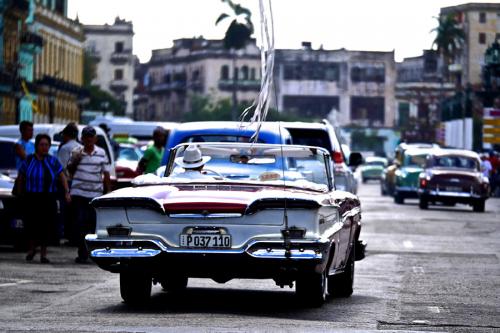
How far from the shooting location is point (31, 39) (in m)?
94.9

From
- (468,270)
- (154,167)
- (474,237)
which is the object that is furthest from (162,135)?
(474,237)

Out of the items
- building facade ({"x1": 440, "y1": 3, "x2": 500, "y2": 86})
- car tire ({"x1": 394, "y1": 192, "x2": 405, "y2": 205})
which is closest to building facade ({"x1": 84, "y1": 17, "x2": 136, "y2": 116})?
building facade ({"x1": 440, "y1": 3, "x2": 500, "y2": 86})

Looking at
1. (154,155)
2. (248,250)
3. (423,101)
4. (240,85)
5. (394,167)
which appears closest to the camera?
(248,250)

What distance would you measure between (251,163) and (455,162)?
34306 mm

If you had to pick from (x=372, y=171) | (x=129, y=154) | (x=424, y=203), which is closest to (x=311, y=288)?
(x=129, y=154)

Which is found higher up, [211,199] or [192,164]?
[192,164]

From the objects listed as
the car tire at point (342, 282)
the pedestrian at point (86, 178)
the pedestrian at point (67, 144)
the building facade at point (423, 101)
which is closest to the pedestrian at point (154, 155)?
the pedestrian at point (67, 144)

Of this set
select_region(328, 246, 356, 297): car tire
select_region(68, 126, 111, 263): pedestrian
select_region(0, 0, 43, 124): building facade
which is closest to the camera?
select_region(328, 246, 356, 297): car tire

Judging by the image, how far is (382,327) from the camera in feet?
42.3

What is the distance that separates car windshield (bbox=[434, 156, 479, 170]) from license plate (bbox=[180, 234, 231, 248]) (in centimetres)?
3595

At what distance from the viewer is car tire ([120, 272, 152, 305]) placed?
47.1ft

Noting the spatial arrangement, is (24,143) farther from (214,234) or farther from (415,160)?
(415,160)

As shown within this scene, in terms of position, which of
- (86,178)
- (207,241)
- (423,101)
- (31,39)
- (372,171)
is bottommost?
(372,171)

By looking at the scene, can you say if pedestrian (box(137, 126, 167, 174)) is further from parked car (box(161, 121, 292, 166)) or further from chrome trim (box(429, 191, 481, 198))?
chrome trim (box(429, 191, 481, 198))
